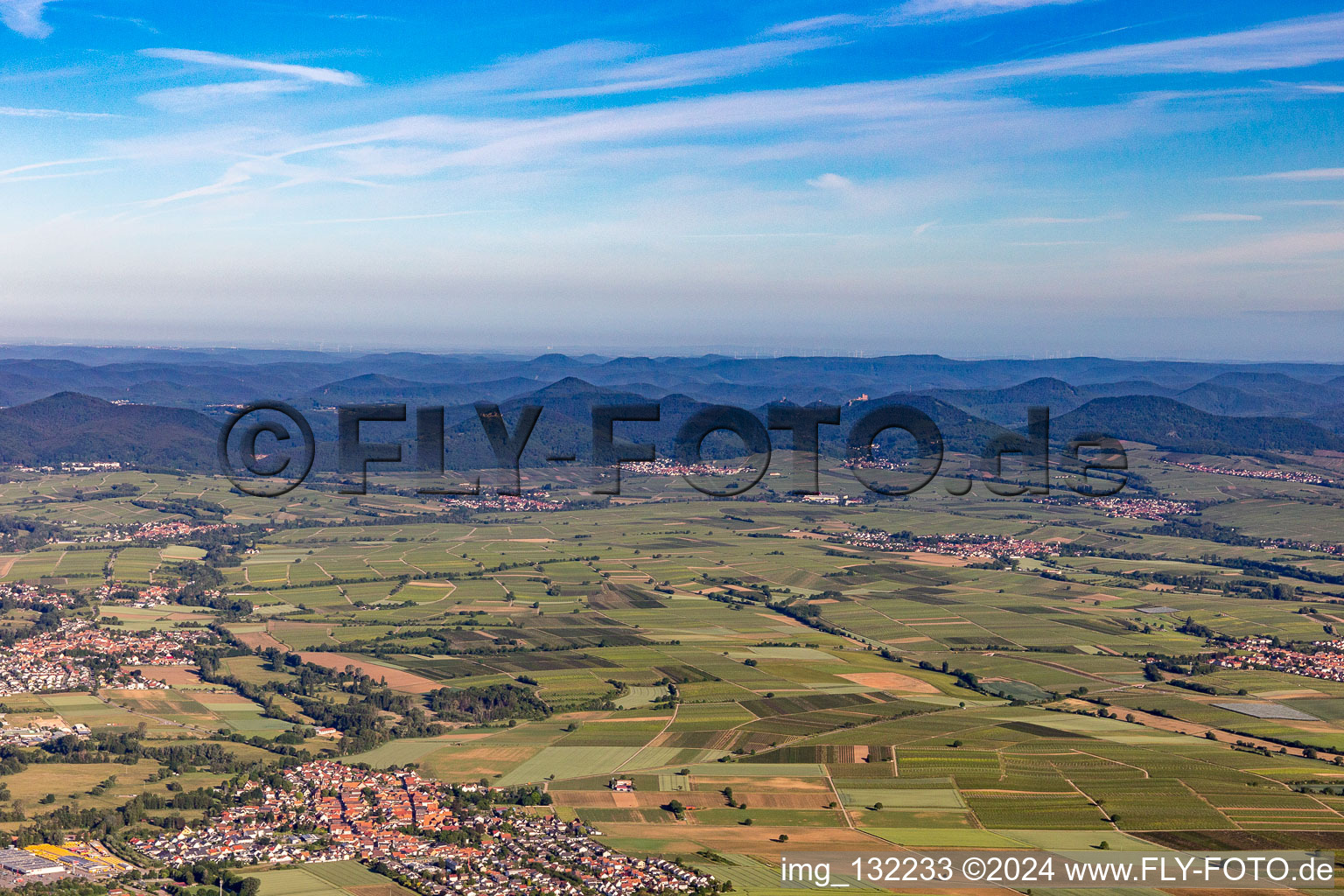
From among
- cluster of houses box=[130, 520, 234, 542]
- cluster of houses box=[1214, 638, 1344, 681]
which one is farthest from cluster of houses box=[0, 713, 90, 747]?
cluster of houses box=[1214, 638, 1344, 681]

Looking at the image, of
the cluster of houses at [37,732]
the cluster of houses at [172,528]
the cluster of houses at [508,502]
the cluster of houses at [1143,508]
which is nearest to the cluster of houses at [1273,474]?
the cluster of houses at [1143,508]

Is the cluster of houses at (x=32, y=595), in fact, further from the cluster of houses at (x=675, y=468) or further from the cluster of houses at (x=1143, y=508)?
the cluster of houses at (x=1143, y=508)

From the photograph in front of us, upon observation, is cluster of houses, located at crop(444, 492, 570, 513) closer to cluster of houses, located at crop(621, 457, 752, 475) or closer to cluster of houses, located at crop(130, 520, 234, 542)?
cluster of houses, located at crop(621, 457, 752, 475)

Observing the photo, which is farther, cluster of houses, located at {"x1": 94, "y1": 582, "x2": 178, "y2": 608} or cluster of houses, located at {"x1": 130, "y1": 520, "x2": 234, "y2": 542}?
cluster of houses, located at {"x1": 130, "y1": 520, "x2": 234, "y2": 542}

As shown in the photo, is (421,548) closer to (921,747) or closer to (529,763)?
(529,763)

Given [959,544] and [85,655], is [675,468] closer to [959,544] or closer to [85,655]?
[959,544]

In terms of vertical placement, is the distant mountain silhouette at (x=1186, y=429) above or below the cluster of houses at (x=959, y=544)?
above

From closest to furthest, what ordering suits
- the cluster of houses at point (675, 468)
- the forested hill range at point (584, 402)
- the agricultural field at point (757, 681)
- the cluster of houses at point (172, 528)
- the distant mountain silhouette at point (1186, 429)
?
the agricultural field at point (757, 681) < the cluster of houses at point (172, 528) < the cluster of houses at point (675, 468) < the forested hill range at point (584, 402) < the distant mountain silhouette at point (1186, 429)
